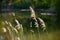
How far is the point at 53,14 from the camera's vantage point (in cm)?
152

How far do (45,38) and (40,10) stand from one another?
26cm

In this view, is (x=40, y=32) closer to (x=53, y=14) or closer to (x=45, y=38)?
(x=45, y=38)

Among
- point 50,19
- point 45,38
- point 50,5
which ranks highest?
point 50,5

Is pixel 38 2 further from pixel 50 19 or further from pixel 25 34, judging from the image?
pixel 25 34

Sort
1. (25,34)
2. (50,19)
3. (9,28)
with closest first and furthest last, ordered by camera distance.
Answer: (9,28) → (25,34) → (50,19)

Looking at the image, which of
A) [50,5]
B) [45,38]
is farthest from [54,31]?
[50,5]

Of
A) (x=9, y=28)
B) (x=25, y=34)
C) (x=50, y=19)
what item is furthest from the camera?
(x=50, y=19)

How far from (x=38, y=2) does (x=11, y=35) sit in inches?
16.6

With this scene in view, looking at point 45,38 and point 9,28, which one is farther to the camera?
point 45,38

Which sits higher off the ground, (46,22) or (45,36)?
(46,22)

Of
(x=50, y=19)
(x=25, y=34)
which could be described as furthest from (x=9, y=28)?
(x=50, y=19)

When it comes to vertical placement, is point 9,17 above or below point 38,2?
below

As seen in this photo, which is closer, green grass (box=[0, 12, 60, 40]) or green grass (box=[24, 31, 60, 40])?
green grass (box=[24, 31, 60, 40])

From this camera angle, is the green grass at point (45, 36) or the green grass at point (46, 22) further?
the green grass at point (46, 22)
